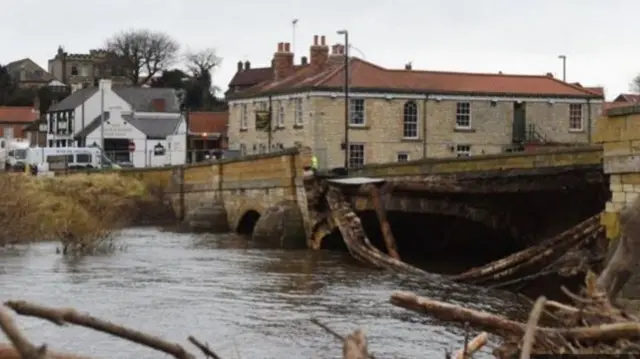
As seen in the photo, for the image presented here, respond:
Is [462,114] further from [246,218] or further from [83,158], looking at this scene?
[83,158]

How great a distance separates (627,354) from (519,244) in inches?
887

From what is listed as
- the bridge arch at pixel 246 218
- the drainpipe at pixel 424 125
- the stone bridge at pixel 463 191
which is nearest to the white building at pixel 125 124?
the drainpipe at pixel 424 125

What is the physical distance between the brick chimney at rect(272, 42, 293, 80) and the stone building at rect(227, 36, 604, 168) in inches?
62.0

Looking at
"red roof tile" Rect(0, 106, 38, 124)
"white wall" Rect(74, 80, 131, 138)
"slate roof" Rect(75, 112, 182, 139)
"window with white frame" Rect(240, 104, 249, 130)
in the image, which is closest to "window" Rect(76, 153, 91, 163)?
"slate roof" Rect(75, 112, 182, 139)

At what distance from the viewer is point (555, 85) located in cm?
5869

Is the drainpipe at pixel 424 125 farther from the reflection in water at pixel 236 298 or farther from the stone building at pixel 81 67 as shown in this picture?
the stone building at pixel 81 67

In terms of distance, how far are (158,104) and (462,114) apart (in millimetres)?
39548

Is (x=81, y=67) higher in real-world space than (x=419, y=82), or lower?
higher

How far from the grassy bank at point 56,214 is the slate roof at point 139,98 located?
42.3m

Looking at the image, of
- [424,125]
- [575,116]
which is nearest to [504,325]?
[424,125]

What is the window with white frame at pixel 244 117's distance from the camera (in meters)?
61.9

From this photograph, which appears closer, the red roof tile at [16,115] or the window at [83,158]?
the window at [83,158]

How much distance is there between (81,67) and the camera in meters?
135

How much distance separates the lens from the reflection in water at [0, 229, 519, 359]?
1611cm
